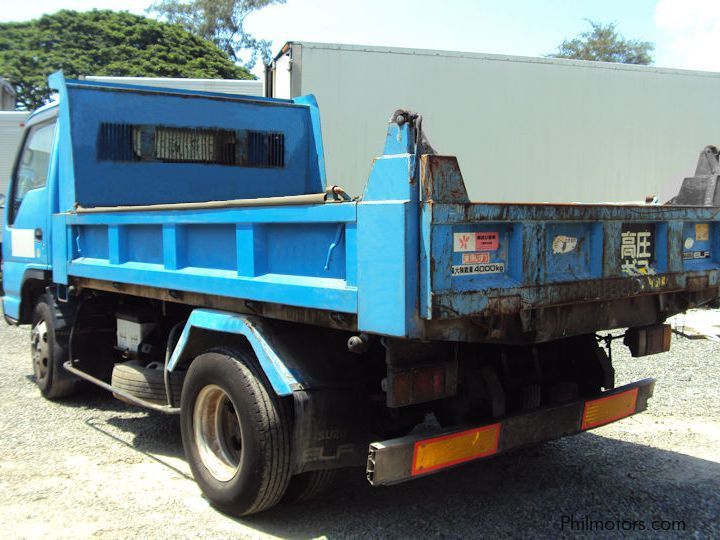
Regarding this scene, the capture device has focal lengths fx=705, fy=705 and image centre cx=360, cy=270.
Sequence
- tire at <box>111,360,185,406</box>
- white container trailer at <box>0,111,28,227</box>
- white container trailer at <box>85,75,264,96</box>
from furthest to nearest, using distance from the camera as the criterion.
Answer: white container trailer at <box>0,111,28,227</box> → white container trailer at <box>85,75,264,96</box> → tire at <box>111,360,185,406</box>

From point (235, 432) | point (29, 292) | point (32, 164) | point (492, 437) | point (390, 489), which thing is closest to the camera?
point (492, 437)

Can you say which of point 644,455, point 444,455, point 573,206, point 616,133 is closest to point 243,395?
point 444,455

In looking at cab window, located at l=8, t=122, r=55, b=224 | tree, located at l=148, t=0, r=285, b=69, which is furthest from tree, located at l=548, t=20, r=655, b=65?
cab window, located at l=8, t=122, r=55, b=224

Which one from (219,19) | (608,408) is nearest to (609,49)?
(219,19)

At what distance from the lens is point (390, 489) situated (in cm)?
405

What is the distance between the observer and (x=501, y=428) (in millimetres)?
3314

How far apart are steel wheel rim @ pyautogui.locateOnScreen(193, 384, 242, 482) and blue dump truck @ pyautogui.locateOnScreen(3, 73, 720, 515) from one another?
1 cm

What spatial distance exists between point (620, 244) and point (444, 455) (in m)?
1.30

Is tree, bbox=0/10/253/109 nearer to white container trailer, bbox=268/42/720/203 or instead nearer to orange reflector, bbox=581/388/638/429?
white container trailer, bbox=268/42/720/203

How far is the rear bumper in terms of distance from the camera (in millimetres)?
2953

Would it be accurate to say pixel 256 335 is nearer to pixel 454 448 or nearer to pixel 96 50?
pixel 454 448

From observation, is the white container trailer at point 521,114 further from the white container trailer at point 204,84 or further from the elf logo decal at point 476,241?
the elf logo decal at point 476,241

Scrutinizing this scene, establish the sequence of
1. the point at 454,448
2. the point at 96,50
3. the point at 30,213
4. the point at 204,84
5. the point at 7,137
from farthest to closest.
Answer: the point at 96,50 < the point at 7,137 < the point at 204,84 < the point at 30,213 < the point at 454,448

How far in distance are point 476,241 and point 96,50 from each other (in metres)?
33.1
